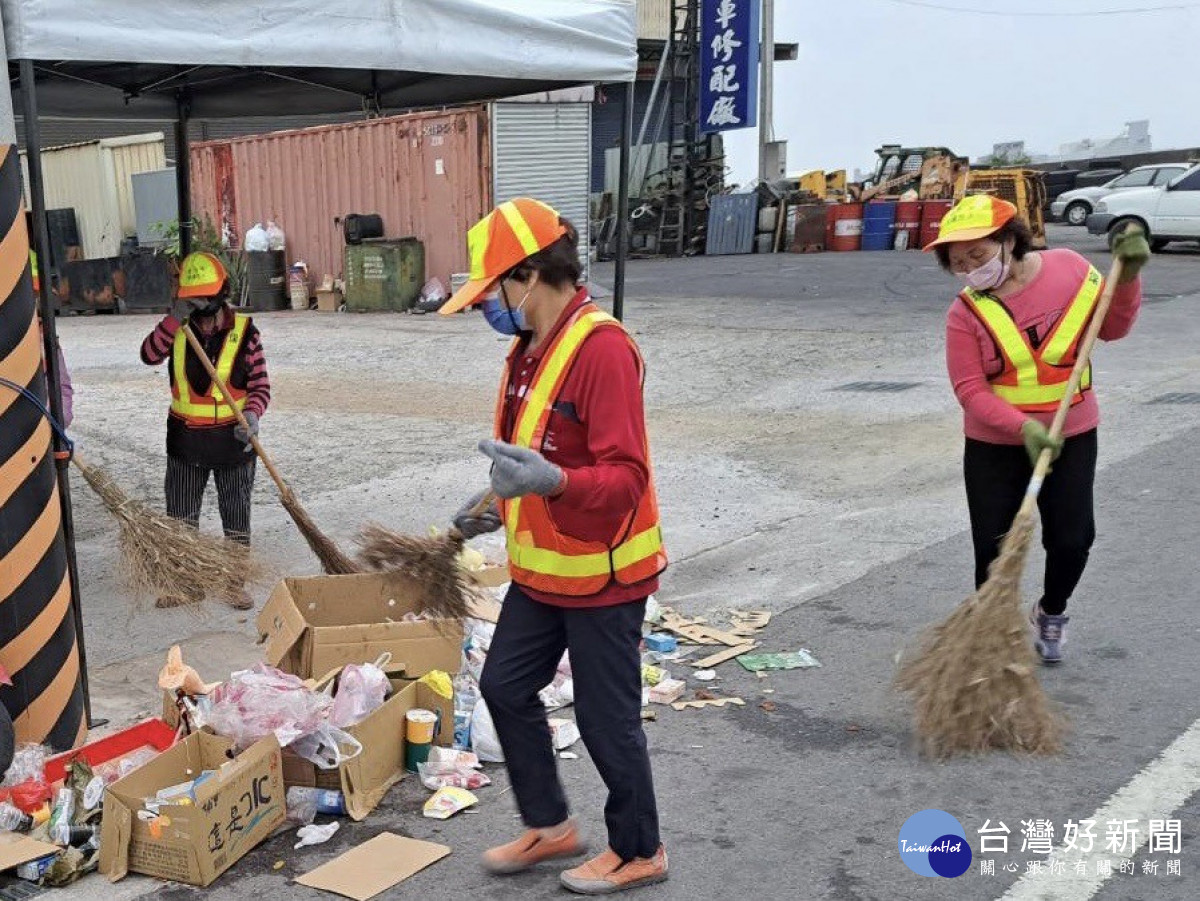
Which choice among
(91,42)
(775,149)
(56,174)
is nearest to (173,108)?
(91,42)

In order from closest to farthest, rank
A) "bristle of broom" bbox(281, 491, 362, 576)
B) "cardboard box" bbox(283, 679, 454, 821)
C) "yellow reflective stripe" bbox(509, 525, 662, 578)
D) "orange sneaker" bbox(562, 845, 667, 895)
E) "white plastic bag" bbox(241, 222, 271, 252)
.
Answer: "yellow reflective stripe" bbox(509, 525, 662, 578), "orange sneaker" bbox(562, 845, 667, 895), "cardboard box" bbox(283, 679, 454, 821), "bristle of broom" bbox(281, 491, 362, 576), "white plastic bag" bbox(241, 222, 271, 252)

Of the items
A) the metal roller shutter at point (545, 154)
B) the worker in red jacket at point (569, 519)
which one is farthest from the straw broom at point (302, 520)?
the metal roller shutter at point (545, 154)

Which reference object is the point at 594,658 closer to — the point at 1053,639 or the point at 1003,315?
the point at 1003,315

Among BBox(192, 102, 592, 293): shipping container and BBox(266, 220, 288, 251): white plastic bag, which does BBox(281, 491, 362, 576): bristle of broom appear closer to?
BBox(192, 102, 592, 293): shipping container

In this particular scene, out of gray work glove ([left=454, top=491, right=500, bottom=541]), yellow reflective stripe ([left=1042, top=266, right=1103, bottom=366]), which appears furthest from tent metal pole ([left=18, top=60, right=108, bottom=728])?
yellow reflective stripe ([left=1042, top=266, right=1103, bottom=366])

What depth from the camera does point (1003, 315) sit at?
4.43 meters

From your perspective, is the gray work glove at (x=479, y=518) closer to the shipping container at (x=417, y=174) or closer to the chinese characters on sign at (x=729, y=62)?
the shipping container at (x=417, y=174)

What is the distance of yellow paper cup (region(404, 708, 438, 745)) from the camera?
4238 millimetres

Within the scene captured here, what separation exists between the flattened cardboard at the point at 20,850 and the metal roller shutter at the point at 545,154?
52.1ft

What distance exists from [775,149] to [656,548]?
1086 inches

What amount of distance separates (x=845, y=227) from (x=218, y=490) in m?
23.9

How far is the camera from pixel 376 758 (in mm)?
4109

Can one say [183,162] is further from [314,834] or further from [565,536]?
[565,536]

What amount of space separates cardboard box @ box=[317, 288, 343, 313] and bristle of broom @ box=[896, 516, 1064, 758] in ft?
56.0
